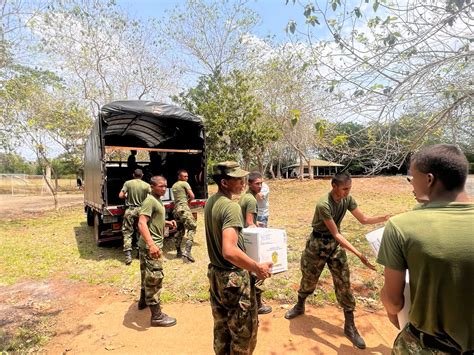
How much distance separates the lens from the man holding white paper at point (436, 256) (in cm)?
135

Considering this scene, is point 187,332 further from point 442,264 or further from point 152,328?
point 442,264

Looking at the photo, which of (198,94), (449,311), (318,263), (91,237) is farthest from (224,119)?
(449,311)

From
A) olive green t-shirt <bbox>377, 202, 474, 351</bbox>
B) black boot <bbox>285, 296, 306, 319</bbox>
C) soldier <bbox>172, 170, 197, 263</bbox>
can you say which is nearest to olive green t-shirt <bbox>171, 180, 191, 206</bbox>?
soldier <bbox>172, 170, 197, 263</bbox>

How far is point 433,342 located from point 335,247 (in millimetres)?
1839

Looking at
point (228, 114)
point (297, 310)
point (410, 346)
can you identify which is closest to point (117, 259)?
point (297, 310)

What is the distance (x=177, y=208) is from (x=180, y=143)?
9.37 feet

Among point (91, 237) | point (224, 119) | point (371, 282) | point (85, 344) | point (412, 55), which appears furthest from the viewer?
point (224, 119)

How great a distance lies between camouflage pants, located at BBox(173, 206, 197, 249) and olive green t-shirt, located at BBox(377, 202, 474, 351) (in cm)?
490

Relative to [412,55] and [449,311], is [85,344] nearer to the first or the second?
[449,311]

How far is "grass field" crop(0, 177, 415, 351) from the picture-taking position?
422 centimetres

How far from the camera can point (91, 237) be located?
8328 mm

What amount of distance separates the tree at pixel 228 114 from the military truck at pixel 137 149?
529 centimetres

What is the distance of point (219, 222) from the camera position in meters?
2.26

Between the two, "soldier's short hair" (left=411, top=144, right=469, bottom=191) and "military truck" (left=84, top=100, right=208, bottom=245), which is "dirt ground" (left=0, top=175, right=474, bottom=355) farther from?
"soldier's short hair" (left=411, top=144, right=469, bottom=191)
